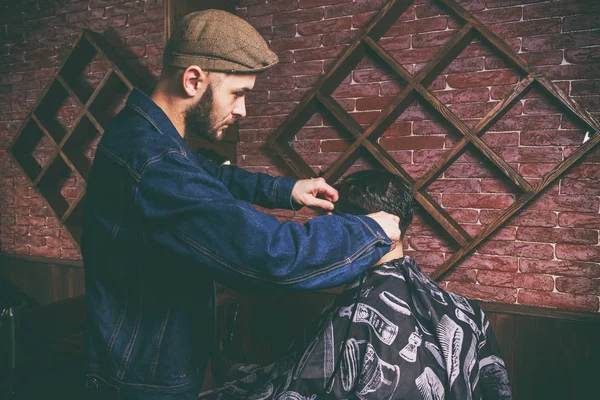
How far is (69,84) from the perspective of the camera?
254 centimetres

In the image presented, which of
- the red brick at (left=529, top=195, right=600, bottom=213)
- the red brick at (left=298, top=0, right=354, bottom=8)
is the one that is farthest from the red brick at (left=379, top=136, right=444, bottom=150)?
the red brick at (left=298, top=0, right=354, bottom=8)

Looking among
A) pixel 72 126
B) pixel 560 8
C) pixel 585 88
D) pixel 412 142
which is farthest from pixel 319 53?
pixel 72 126

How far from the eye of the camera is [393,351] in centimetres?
121

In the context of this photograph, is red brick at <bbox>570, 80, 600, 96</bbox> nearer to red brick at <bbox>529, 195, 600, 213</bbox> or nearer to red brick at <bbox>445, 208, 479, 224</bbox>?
red brick at <bbox>529, 195, 600, 213</bbox>

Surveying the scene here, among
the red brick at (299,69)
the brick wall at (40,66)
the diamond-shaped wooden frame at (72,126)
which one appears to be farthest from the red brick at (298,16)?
the diamond-shaped wooden frame at (72,126)

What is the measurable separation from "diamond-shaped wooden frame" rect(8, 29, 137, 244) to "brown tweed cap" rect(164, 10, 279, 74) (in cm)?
153

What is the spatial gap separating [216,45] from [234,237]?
0.45 meters

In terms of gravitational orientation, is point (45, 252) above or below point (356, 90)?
below

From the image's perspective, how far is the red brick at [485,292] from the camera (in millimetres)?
1874

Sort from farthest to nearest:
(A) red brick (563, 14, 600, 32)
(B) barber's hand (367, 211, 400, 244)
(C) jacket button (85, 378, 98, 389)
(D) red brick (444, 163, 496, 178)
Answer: (D) red brick (444, 163, 496, 178) < (A) red brick (563, 14, 600, 32) < (C) jacket button (85, 378, 98, 389) < (B) barber's hand (367, 211, 400, 244)

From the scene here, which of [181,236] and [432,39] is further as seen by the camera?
[432,39]

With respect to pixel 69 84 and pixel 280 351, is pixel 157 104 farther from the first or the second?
pixel 69 84

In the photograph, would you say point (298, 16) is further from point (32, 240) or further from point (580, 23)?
point (32, 240)

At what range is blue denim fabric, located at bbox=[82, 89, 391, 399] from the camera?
30.3 inches
